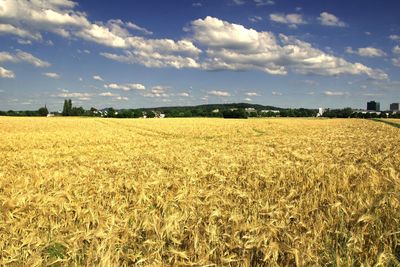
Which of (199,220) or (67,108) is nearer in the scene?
(199,220)

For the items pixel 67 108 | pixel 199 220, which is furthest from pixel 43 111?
pixel 199 220

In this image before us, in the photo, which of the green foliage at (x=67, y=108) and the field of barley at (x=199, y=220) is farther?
the green foliage at (x=67, y=108)

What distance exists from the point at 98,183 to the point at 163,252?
4.39m

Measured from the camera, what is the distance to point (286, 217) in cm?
520

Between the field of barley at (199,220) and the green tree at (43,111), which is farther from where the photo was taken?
the green tree at (43,111)

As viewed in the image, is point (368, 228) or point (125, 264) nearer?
point (125, 264)

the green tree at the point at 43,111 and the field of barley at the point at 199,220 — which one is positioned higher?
the green tree at the point at 43,111

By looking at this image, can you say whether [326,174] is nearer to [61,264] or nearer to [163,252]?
[163,252]

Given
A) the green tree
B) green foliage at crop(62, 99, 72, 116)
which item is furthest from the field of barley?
the green tree

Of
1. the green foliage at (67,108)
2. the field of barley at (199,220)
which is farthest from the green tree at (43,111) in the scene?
the field of barley at (199,220)

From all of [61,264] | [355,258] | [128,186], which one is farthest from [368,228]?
[128,186]

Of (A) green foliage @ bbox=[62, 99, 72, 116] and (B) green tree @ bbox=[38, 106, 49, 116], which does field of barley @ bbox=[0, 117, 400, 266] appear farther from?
(B) green tree @ bbox=[38, 106, 49, 116]

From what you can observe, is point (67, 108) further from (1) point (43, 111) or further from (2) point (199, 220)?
(2) point (199, 220)

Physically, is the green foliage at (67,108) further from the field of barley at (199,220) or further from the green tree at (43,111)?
the field of barley at (199,220)
